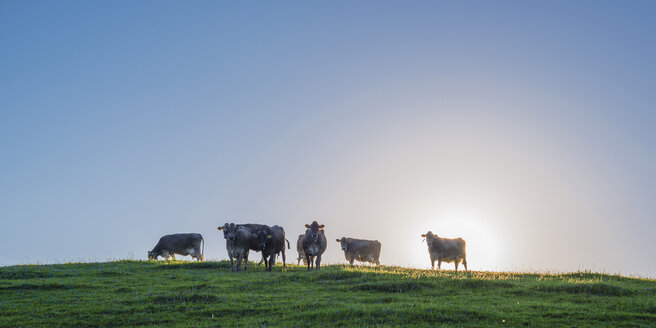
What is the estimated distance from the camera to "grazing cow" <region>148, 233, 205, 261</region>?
162 feet

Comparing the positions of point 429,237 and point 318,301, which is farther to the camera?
point 429,237

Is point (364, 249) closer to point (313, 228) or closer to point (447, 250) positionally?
point (447, 250)

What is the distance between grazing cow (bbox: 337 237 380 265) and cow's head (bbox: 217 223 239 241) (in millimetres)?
21414

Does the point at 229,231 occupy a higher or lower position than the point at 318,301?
higher

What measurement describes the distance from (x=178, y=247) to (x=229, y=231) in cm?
2028

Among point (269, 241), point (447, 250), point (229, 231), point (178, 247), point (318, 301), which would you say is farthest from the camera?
point (178, 247)

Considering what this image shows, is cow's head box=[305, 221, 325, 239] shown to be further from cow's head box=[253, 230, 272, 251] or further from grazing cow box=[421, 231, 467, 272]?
grazing cow box=[421, 231, 467, 272]

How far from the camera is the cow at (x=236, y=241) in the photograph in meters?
30.8

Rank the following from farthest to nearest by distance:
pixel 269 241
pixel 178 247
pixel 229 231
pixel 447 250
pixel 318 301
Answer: pixel 178 247, pixel 447 250, pixel 269 241, pixel 229 231, pixel 318 301

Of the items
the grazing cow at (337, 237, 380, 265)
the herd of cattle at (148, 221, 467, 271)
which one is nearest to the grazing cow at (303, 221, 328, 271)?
the herd of cattle at (148, 221, 467, 271)

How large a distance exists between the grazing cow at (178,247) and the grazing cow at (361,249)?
503 inches

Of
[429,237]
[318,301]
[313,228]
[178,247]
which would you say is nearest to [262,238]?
[313,228]

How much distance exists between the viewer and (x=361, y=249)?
174 ft

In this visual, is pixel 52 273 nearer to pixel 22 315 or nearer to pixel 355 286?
pixel 22 315
